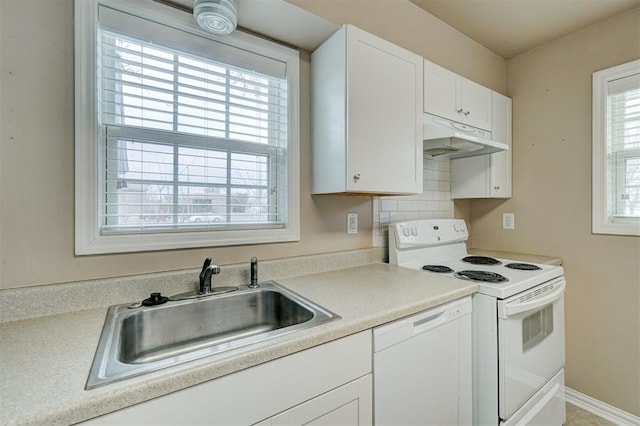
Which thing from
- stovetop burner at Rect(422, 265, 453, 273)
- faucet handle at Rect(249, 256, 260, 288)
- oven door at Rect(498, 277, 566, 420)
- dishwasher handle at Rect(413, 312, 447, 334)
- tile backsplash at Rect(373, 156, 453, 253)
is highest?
tile backsplash at Rect(373, 156, 453, 253)

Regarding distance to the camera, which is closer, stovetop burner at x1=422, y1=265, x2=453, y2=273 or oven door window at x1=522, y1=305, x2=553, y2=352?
oven door window at x1=522, y1=305, x2=553, y2=352

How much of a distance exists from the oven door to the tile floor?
46 cm

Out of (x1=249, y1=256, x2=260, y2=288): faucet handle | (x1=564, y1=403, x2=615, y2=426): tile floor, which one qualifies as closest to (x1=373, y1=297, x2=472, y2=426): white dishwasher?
(x1=249, y1=256, x2=260, y2=288): faucet handle

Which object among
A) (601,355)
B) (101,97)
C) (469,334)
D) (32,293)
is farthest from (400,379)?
(601,355)

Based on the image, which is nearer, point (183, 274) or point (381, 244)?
point (183, 274)

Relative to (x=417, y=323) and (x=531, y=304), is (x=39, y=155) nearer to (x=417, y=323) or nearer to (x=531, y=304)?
(x=417, y=323)

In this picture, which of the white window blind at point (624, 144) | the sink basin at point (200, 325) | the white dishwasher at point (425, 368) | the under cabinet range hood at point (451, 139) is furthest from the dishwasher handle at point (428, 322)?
the white window blind at point (624, 144)

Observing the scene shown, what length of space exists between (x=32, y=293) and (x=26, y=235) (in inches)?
8.1

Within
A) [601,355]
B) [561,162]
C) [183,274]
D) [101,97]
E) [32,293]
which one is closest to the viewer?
[32,293]

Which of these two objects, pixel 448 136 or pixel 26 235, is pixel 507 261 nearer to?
pixel 448 136

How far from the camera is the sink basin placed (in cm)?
78

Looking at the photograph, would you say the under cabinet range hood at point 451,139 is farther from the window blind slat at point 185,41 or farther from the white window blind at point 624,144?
the window blind slat at point 185,41

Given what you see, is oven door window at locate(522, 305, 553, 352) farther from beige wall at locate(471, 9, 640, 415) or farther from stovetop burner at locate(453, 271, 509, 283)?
beige wall at locate(471, 9, 640, 415)

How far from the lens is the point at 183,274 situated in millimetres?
1271
